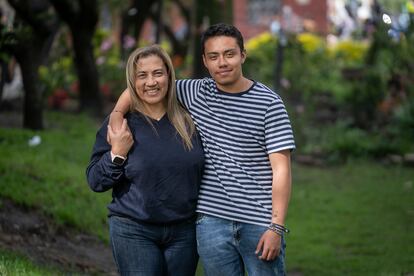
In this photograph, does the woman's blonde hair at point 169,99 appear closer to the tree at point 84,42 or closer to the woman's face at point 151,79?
the woman's face at point 151,79

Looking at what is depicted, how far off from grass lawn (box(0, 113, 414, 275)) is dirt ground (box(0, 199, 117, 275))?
22 cm

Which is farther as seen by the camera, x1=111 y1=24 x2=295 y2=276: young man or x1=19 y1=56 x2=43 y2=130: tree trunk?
x1=19 y1=56 x2=43 y2=130: tree trunk

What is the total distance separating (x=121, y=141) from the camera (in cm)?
471

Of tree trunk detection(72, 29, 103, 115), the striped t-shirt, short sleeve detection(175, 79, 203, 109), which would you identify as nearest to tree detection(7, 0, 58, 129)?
tree trunk detection(72, 29, 103, 115)

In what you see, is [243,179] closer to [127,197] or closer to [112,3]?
[127,197]

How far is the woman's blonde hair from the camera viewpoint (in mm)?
4781

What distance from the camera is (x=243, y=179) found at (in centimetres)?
466

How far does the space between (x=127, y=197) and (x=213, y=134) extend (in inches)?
21.3

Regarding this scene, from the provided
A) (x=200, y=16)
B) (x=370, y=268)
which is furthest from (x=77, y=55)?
→ (x=370, y=268)

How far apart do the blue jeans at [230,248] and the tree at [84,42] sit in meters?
10.0

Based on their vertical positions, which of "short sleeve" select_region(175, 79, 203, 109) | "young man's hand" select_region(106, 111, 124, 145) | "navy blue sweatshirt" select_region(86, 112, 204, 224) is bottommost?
"navy blue sweatshirt" select_region(86, 112, 204, 224)

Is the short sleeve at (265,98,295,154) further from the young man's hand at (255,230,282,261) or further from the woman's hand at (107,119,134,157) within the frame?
the woman's hand at (107,119,134,157)

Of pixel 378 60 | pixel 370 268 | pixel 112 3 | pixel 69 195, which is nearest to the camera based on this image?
pixel 370 268

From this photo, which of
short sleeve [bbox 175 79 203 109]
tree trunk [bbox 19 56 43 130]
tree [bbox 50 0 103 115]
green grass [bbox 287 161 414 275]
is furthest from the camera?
tree [bbox 50 0 103 115]
